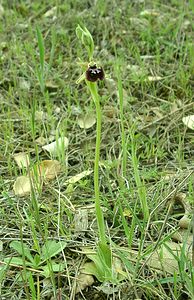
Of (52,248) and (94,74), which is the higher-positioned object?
(94,74)

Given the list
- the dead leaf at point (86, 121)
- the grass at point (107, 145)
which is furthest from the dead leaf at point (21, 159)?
the dead leaf at point (86, 121)

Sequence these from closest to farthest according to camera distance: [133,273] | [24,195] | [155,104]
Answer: [133,273]
[24,195]
[155,104]

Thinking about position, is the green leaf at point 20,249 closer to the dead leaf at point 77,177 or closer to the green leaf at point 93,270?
the green leaf at point 93,270

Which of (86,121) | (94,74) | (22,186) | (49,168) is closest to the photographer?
(94,74)

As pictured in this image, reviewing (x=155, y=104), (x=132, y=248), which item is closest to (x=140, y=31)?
(x=155, y=104)

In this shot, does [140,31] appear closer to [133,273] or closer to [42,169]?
[42,169]

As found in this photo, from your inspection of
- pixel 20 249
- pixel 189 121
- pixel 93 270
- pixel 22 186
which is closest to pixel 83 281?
pixel 93 270

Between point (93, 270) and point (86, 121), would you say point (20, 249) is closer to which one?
point (93, 270)
